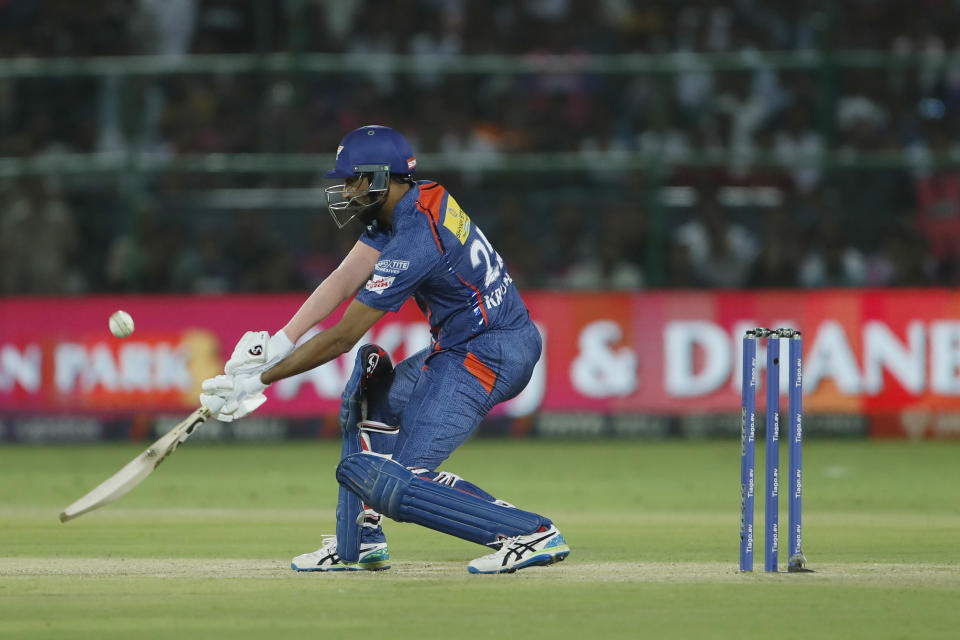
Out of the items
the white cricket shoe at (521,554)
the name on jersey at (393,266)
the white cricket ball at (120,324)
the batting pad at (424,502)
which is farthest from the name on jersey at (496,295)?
the white cricket ball at (120,324)

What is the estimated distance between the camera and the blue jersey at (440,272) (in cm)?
723

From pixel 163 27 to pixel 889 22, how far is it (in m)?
8.67

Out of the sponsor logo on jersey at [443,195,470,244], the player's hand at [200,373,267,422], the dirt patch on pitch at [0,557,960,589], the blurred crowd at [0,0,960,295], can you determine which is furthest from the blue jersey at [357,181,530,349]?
the blurred crowd at [0,0,960,295]

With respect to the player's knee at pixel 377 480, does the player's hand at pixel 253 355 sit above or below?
above

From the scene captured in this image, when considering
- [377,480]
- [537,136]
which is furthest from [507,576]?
[537,136]

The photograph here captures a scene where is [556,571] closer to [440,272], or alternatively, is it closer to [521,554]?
[521,554]

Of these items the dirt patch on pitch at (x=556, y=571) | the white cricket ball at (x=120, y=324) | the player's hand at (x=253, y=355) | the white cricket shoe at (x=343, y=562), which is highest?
the white cricket ball at (x=120, y=324)

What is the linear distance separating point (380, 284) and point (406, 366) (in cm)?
71

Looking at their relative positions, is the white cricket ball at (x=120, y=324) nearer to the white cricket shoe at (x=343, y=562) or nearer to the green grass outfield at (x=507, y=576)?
the green grass outfield at (x=507, y=576)

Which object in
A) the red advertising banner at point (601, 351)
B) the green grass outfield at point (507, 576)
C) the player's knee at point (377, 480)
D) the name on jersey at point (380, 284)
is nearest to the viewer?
the green grass outfield at point (507, 576)

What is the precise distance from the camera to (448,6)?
18484mm

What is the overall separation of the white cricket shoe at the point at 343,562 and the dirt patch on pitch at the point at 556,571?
0.23 ft

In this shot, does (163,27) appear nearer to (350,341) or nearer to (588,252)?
(588,252)

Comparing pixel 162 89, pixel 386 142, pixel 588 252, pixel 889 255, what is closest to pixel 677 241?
pixel 588 252
